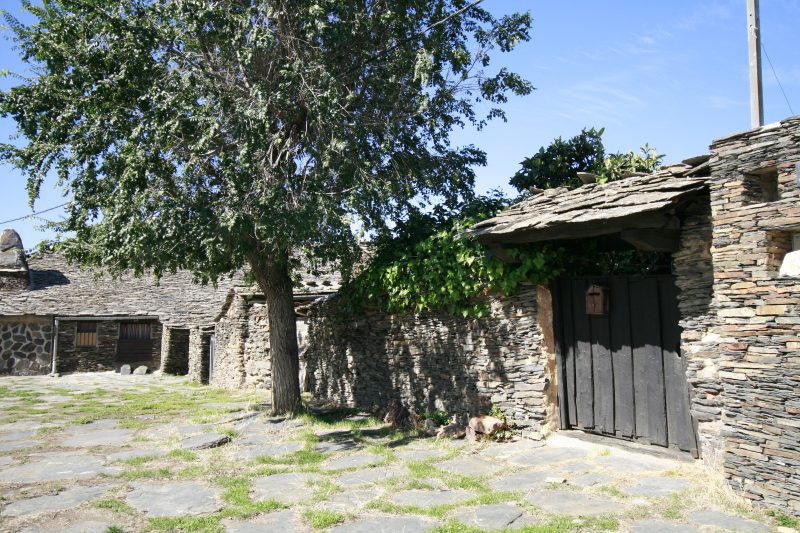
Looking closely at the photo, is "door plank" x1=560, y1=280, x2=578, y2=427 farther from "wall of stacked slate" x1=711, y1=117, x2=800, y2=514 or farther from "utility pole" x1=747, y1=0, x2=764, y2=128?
"utility pole" x1=747, y1=0, x2=764, y2=128

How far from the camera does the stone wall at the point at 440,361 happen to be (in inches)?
307

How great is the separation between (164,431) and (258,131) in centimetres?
518

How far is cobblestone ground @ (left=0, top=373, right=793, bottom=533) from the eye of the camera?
4960 mm

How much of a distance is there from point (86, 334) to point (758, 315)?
25070mm

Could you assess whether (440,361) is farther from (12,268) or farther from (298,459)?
(12,268)

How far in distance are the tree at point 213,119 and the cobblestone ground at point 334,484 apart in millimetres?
2731

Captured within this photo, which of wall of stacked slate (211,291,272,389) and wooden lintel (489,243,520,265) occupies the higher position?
wooden lintel (489,243,520,265)

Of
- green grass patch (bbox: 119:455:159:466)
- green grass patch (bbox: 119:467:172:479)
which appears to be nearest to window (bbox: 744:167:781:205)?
green grass patch (bbox: 119:467:172:479)

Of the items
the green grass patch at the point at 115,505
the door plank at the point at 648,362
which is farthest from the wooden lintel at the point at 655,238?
the green grass patch at the point at 115,505

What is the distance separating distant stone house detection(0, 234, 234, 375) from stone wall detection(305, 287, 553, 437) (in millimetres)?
11373

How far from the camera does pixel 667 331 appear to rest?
6535 millimetres

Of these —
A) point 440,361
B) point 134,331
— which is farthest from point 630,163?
point 134,331

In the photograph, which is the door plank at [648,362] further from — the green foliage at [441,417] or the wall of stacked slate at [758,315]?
the green foliage at [441,417]

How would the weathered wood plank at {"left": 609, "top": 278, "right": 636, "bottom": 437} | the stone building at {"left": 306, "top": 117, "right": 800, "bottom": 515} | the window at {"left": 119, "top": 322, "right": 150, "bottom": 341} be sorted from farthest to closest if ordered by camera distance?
1. the window at {"left": 119, "top": 322, "right": 150, "bottom": 341}
2. the weathered wood plank at {"left": 609, "top": 278, "right": 636, "bottom": 437}
3. the stone building at {"left": 306, "top": 117, "right": 800, "bottom": 515}
